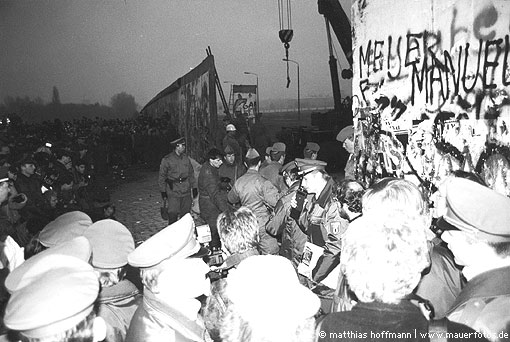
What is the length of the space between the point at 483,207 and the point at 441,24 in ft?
10.2

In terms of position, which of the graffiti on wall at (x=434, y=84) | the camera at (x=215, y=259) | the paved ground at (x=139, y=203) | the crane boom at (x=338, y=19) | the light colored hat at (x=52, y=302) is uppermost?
the crane boom at (x=338, y=19)

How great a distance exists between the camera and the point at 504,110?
11.1 ft

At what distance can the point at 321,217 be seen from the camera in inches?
142

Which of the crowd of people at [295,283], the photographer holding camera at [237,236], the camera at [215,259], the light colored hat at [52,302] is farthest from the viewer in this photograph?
the camera at [215,259]

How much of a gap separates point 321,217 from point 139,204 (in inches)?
350

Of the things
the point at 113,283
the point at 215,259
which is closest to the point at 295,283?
the point at 113,283

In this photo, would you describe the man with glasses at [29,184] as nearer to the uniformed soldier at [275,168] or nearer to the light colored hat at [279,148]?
the uniformed soldier at [275,168]

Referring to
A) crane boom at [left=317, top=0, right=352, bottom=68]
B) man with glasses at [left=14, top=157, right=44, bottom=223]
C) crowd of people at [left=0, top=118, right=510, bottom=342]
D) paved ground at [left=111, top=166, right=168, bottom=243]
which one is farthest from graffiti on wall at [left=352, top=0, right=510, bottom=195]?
man with glasses at [left=14, top=157, right=44, bottom=223]

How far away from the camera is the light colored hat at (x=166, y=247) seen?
221 cm

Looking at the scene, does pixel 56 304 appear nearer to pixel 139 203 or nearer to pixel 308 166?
pixel 308 166

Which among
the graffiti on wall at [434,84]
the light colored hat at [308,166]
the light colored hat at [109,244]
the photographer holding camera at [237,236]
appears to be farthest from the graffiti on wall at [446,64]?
the light colored hat at [109,244]

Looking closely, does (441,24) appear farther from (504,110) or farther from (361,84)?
(361,84)

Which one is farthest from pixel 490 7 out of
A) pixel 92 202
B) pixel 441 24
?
pixel 92 202

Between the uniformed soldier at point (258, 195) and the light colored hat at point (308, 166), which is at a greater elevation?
the light colored hat at point (308, 166)
